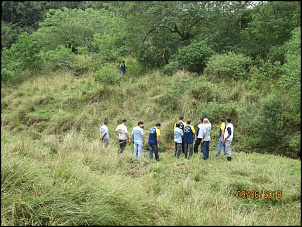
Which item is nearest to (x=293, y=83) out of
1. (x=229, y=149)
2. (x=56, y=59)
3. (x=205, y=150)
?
(x=229, y=149)

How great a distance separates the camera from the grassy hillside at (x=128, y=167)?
13.9 feet

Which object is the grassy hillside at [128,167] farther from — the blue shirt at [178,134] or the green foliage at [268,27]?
the green foliage at [268,27]

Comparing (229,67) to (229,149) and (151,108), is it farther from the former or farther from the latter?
(229,149)

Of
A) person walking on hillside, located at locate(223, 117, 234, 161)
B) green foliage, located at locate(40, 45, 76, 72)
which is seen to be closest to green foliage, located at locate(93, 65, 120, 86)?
green foliage, located at locate(40, 45, 76, 72)

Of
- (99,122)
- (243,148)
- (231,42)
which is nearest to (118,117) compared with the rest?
(99,122)

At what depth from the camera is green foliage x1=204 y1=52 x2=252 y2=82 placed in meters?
15.8

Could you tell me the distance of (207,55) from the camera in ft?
57.4

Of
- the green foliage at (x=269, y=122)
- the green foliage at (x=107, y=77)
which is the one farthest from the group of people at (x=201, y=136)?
the green foliage at (x=107, y=77)

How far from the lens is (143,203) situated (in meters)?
4.65

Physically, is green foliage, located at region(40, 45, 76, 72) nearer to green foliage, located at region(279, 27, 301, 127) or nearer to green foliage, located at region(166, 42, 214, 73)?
green foliage, located at region(166, 42, 214, 73)

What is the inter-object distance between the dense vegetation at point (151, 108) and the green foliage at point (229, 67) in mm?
72
